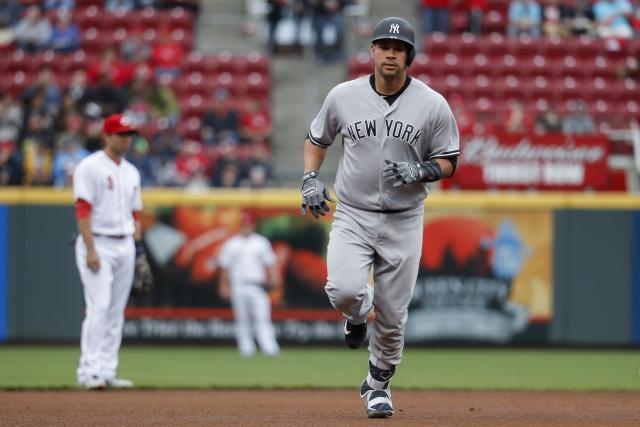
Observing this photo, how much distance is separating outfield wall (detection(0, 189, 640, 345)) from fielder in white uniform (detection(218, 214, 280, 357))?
0.63 metres

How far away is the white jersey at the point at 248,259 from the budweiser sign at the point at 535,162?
296cm

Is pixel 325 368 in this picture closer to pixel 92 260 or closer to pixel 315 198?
pixel 92 260

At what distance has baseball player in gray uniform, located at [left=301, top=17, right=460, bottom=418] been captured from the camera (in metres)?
6.33

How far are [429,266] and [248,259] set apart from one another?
244cm

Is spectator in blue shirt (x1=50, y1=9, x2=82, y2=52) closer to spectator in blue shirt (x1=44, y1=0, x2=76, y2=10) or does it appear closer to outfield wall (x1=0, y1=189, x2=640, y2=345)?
spectator in blue shirt (x1=44, y1=0, x2=76, y2=10)

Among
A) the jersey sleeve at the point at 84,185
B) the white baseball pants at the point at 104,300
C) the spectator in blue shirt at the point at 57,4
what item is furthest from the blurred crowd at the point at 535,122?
the jersey sleeve at the point at 84,185

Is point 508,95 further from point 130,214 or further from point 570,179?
point 130,214

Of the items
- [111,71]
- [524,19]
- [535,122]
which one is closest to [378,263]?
[535,122]

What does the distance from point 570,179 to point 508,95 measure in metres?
3.12

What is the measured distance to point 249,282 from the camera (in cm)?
1431

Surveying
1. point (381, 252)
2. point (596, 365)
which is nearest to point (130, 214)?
point (381, 252)

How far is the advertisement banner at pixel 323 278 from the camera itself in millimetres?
15055

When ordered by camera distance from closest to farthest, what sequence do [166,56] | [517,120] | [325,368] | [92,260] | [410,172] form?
[410,172]
[92,260]
[325,368]
[517,120]
[166,56]

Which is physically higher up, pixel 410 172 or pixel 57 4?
pixel 57 4
